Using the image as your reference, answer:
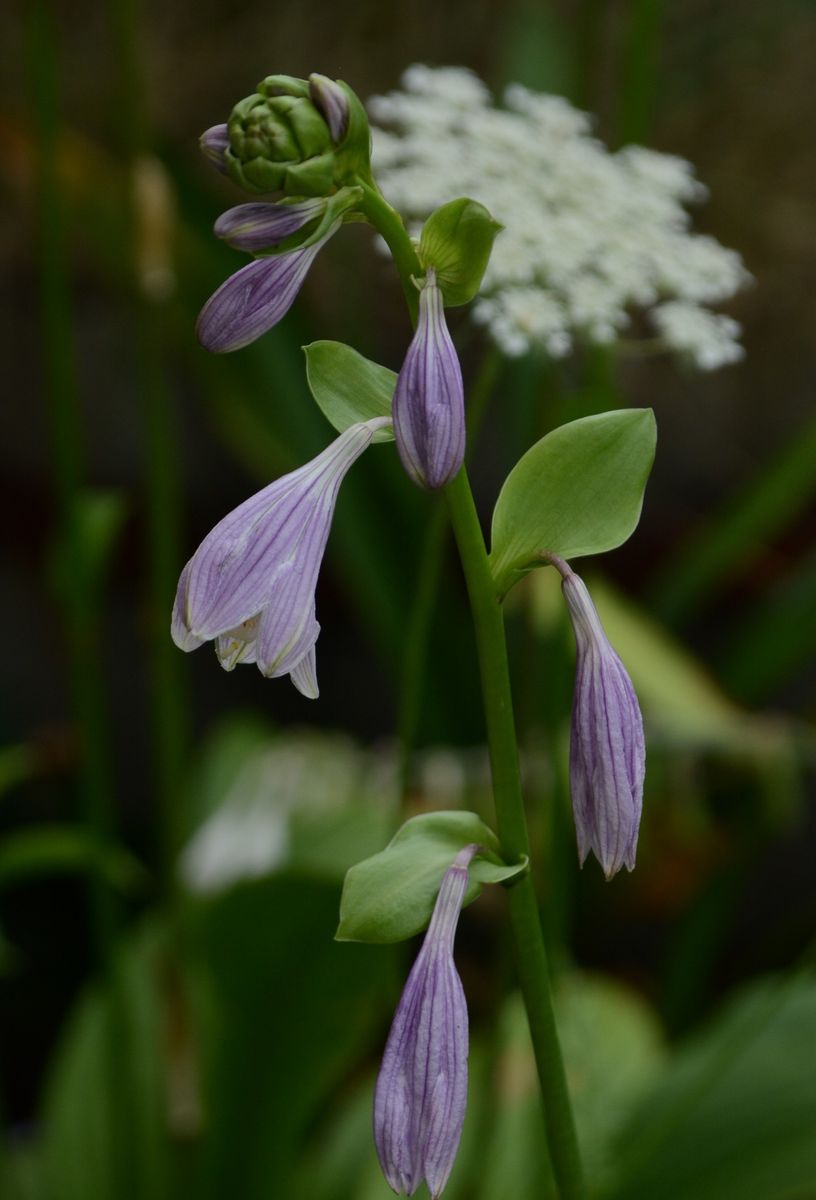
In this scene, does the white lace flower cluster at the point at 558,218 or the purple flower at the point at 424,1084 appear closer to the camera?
the purple flower at the point at 424,1084

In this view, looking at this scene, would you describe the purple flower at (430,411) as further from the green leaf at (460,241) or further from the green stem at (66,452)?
the green stem at (66,452)

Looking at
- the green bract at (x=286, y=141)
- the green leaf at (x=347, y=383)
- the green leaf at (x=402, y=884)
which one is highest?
the green bract at (x=286, y=141)

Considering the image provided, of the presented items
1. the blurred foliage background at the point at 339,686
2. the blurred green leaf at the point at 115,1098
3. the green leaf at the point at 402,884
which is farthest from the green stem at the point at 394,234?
the blurred green leaf at the point at 115,1098

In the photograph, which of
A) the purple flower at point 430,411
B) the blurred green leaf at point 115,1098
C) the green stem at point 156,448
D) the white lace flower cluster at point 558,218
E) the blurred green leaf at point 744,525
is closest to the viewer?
the purple flower at point 430,411

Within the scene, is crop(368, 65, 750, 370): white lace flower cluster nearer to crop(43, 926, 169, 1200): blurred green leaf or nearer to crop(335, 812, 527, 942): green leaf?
crop(335, 812, 527, 942): green leaf

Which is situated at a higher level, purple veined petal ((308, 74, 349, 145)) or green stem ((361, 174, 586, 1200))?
purple veined petal ((308, 74, 349, 145))

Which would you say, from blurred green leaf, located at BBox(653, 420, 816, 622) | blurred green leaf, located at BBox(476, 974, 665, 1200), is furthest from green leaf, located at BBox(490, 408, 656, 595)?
blurred green leaf, located at BBox(653, 420, 816, 622)

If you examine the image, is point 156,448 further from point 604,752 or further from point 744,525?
point 744,525
